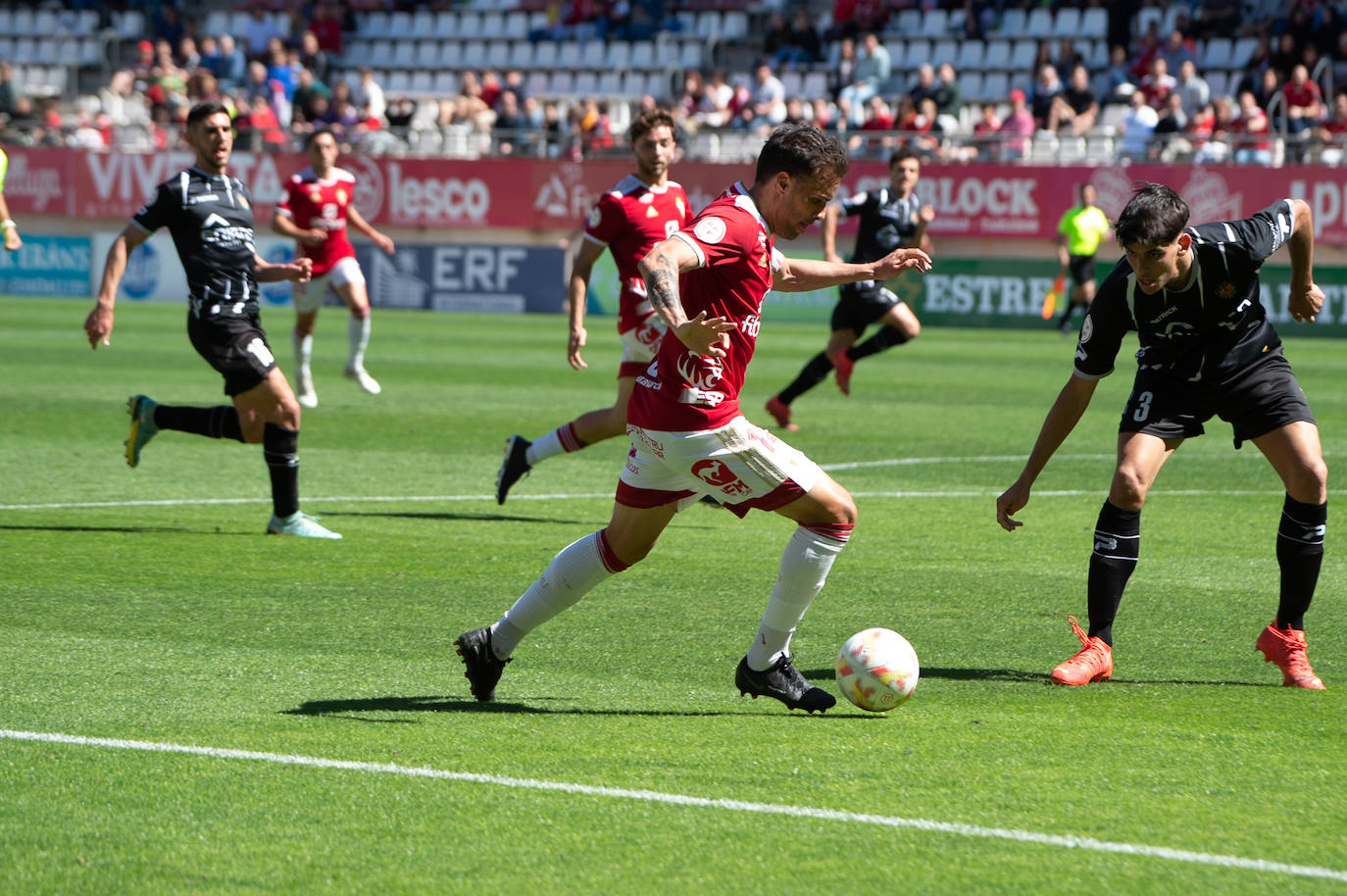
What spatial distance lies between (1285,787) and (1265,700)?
1.10 meters

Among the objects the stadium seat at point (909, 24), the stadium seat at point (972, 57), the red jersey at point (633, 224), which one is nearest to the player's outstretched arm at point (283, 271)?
the red jersey at point (633, 224)

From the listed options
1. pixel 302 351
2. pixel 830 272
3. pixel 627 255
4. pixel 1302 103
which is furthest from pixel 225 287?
pixel 1302 103

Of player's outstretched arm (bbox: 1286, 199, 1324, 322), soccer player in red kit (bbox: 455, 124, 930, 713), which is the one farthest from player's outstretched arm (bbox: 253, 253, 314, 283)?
player's outstretched arm (bbox: 1286, 199, 1324, 322)

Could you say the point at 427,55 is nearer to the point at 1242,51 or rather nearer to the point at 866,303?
the point at 1242,51

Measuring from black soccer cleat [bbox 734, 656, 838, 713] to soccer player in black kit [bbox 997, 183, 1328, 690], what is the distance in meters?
0.89

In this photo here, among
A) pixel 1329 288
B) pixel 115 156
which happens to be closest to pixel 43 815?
pixel 1329 288

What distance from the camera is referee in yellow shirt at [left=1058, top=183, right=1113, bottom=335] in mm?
27016

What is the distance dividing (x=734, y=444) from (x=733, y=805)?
1.25m

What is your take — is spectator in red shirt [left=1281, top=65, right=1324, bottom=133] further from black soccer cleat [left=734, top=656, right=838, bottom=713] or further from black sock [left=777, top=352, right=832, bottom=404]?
black soccer cleat [left=734, top=656, right=838, bottom=713]

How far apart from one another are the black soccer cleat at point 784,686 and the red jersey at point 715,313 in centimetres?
82

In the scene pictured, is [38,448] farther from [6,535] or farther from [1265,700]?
[1265,700]

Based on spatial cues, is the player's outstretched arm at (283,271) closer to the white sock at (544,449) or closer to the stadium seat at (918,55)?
the white sock at (544,449)

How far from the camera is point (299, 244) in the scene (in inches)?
698

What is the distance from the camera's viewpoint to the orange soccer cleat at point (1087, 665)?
19.5ft
